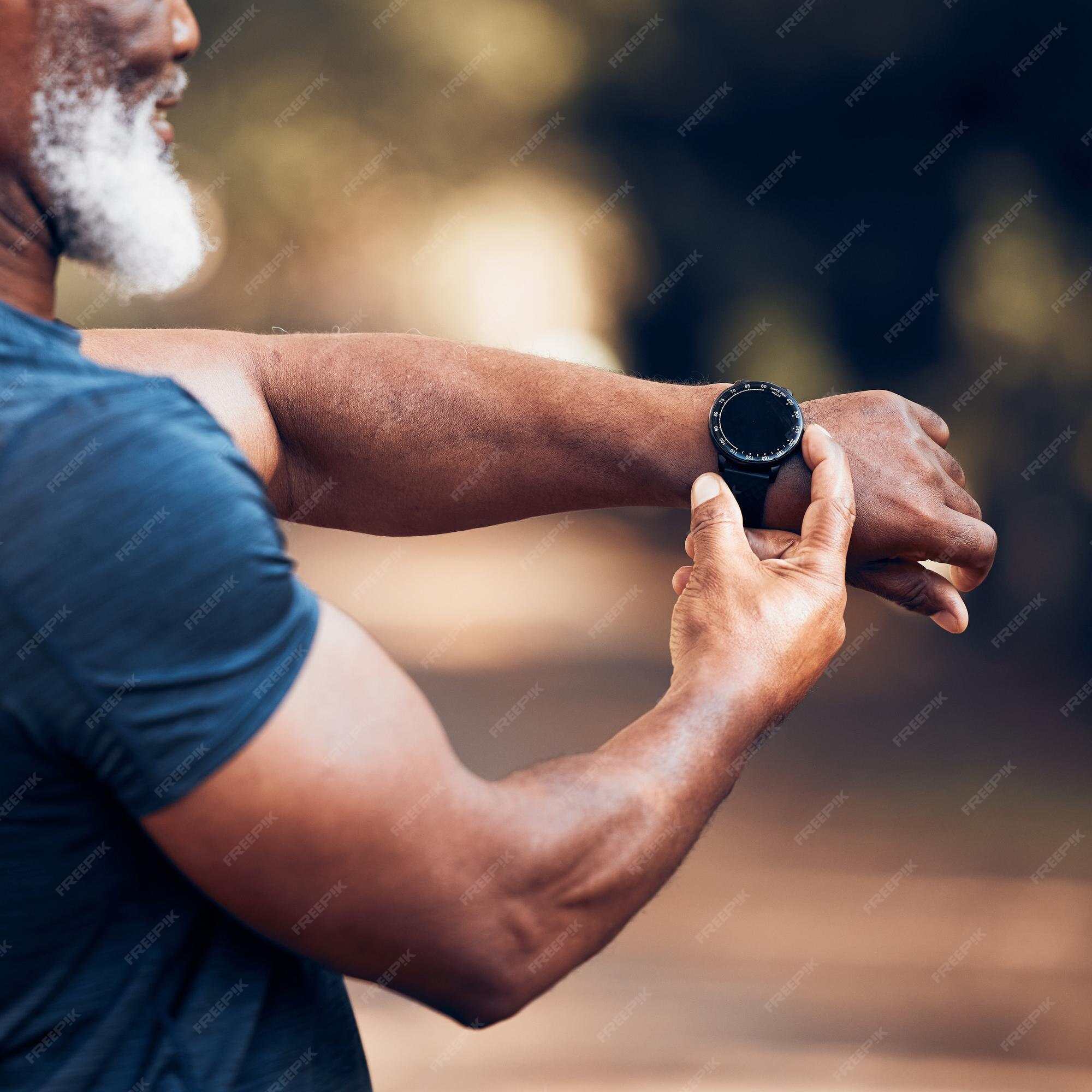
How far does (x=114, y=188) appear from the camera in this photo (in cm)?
65

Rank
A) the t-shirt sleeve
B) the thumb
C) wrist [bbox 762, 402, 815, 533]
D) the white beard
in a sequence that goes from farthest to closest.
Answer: wrist [bbox 762, 402, 815, 533], the thumb, the white beard, the t-shirt sleeve

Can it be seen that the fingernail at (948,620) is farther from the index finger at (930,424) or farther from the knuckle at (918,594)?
the index finger at (930,424)

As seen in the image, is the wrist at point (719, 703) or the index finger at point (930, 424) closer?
the wrist at point (719, 703)

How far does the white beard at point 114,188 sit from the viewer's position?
0.61 metres

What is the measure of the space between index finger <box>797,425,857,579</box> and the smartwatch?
26 millimetres

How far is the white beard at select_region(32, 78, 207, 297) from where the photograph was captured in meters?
0.61

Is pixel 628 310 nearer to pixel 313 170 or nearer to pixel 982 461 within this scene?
pixel 313 170

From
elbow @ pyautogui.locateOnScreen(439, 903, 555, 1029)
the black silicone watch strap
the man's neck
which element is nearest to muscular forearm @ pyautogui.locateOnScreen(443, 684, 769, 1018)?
elbow @ pyautogui.locateOnScreen(439, 903, 555, 1029)

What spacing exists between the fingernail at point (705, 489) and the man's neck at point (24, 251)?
0.46 metres

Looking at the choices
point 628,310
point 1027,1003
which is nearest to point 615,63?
point 628,310

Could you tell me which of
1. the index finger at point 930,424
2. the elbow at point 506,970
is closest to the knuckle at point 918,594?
the index finger at point 930,424

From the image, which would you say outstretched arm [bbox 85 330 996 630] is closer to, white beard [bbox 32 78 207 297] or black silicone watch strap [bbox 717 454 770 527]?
black silicone watch strap [bbox 717 454 770 527]

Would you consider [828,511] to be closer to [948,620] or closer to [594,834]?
[948,620]

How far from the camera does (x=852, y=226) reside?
19.0ft
